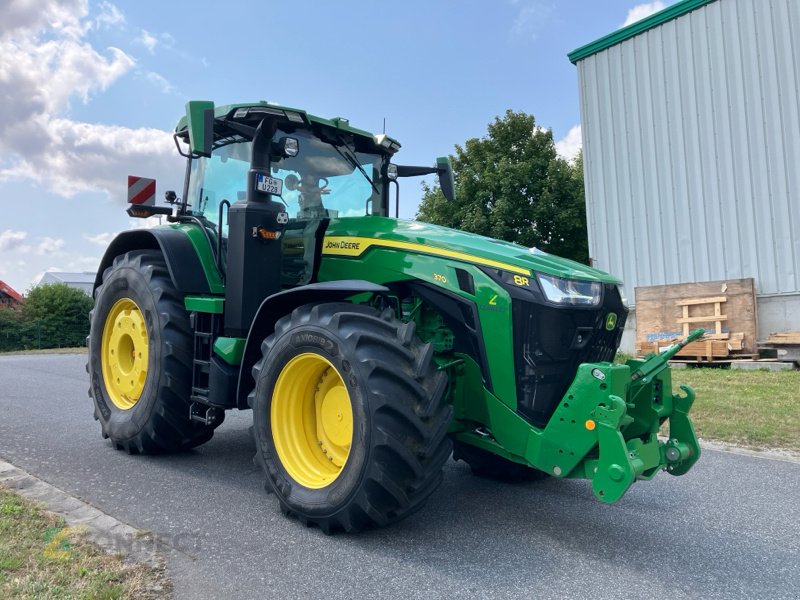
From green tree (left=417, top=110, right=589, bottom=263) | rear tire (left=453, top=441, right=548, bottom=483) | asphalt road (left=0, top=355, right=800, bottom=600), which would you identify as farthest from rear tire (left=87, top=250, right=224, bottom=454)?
green tree (left=417, top=110, right=589, bottom=263)

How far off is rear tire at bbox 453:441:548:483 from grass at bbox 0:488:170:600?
7.21 feet

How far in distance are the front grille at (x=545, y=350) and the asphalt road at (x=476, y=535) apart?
0.73 m

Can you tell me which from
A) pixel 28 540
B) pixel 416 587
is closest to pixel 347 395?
pixel 416 587

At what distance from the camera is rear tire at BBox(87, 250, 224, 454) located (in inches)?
179

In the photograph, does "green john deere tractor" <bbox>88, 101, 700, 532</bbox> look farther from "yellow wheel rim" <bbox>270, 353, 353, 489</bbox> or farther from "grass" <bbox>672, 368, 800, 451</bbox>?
"grass" <bbox>672, 368, 800, 451</bbox>

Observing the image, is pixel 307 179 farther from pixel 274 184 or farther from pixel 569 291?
pixel 569 291

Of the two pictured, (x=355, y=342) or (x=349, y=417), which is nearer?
(x=355, y=342)

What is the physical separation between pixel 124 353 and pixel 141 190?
53.9 inches

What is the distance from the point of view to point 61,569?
9.02 feet

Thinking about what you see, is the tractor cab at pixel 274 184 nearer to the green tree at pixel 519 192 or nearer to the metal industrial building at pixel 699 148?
the metal industrial building at pixel 699 148

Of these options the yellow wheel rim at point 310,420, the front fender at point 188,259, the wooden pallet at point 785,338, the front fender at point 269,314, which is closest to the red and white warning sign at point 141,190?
the front fender at point 188,259

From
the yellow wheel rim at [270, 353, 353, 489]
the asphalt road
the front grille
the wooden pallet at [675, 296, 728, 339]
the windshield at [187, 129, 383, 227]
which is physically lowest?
the asphalt road

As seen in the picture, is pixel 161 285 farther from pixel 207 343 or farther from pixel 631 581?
pixel 631 581

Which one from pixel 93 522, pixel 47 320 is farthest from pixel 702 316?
pixel 47 320
